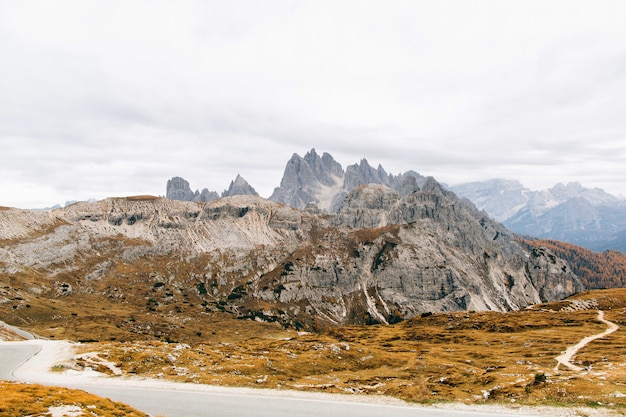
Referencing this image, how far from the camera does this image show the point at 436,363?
8400cm

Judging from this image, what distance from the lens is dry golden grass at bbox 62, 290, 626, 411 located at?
43844 millimetres

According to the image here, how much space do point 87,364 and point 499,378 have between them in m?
63.8

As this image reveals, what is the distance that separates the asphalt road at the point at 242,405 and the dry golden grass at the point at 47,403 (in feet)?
18.3

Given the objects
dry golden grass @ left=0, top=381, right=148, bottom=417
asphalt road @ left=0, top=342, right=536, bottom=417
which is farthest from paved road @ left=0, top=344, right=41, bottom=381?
dry golden grass @ left=0, top=381, right=148, bottom=417

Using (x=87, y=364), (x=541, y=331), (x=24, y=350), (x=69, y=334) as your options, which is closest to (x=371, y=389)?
(x=87, y=364)

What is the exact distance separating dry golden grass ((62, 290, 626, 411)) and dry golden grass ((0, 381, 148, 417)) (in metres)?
17.6

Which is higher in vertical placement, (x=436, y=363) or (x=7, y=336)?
(x=7, y=336)

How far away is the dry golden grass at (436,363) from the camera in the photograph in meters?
43.8

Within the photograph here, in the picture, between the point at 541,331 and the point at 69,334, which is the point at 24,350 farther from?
the point at 541,331

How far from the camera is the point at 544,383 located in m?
43.9

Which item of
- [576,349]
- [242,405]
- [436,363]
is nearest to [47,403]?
[242,405]

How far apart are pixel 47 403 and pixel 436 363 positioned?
76.9 meters

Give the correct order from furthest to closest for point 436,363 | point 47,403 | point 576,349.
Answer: point 576,349, point 436,363, point 47,403

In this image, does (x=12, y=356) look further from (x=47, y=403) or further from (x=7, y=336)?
(x=7, y=336)
